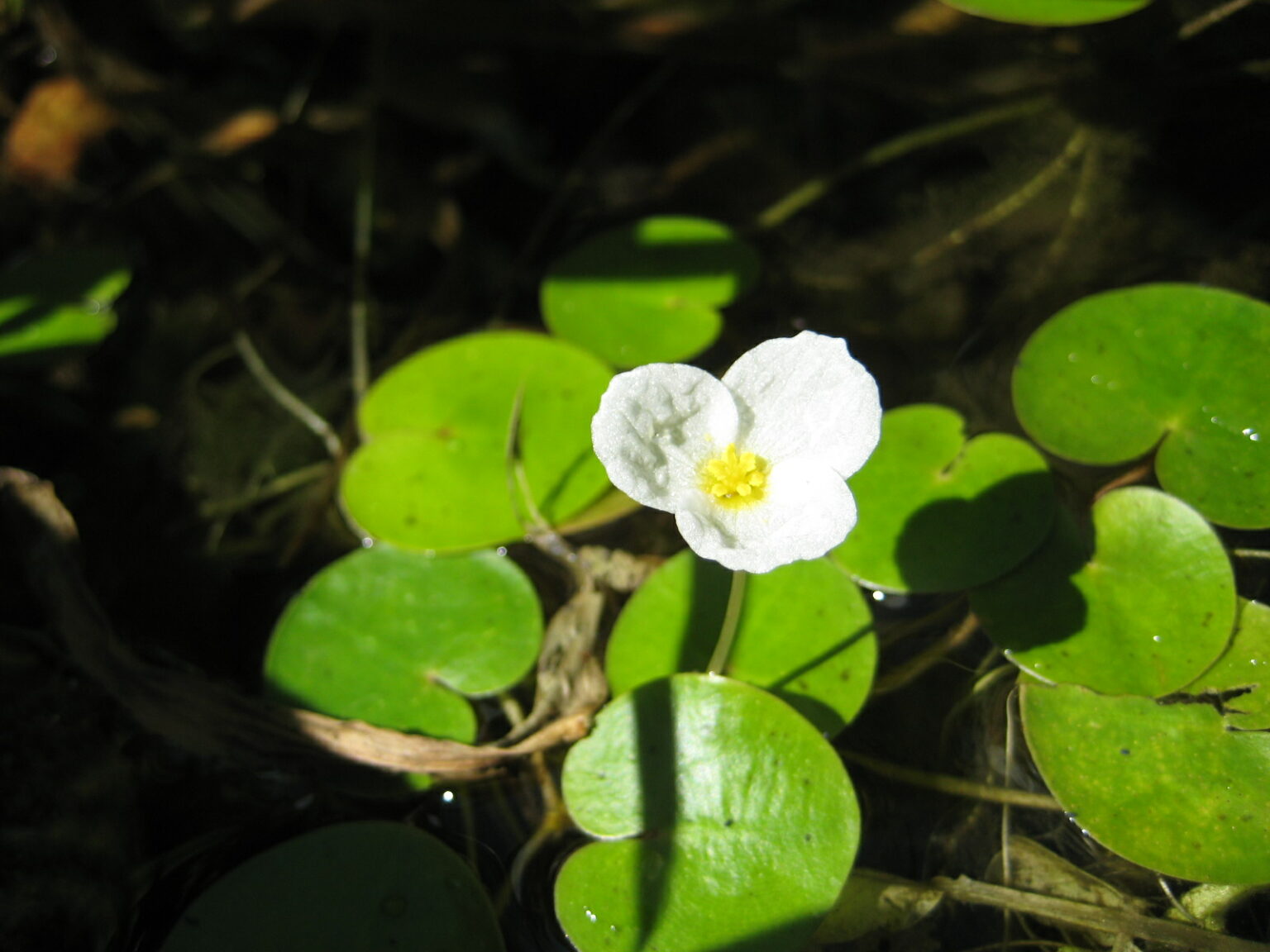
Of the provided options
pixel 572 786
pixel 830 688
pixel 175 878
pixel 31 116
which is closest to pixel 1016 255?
pixel 830 688

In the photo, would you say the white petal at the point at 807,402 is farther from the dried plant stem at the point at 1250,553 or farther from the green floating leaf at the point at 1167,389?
the dried plant stem at the point at 1250,553

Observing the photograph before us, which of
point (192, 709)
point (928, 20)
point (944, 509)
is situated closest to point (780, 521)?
point (944, 509)

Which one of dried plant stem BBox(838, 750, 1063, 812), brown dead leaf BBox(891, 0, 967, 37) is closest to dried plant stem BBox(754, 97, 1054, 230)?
brown dead leaf BBox(891, 0, 967, 37)

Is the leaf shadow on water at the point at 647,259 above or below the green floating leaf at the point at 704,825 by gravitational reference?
above

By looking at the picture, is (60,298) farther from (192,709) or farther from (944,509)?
(944,509)

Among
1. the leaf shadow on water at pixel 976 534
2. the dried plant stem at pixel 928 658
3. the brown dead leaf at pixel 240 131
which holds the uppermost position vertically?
the brown dead leaf at pixel 240 131

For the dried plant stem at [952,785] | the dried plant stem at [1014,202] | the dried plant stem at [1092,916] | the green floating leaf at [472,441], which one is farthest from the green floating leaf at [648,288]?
the dried plant stem at [1092,916]

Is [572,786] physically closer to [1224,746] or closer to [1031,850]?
[1031,850]
